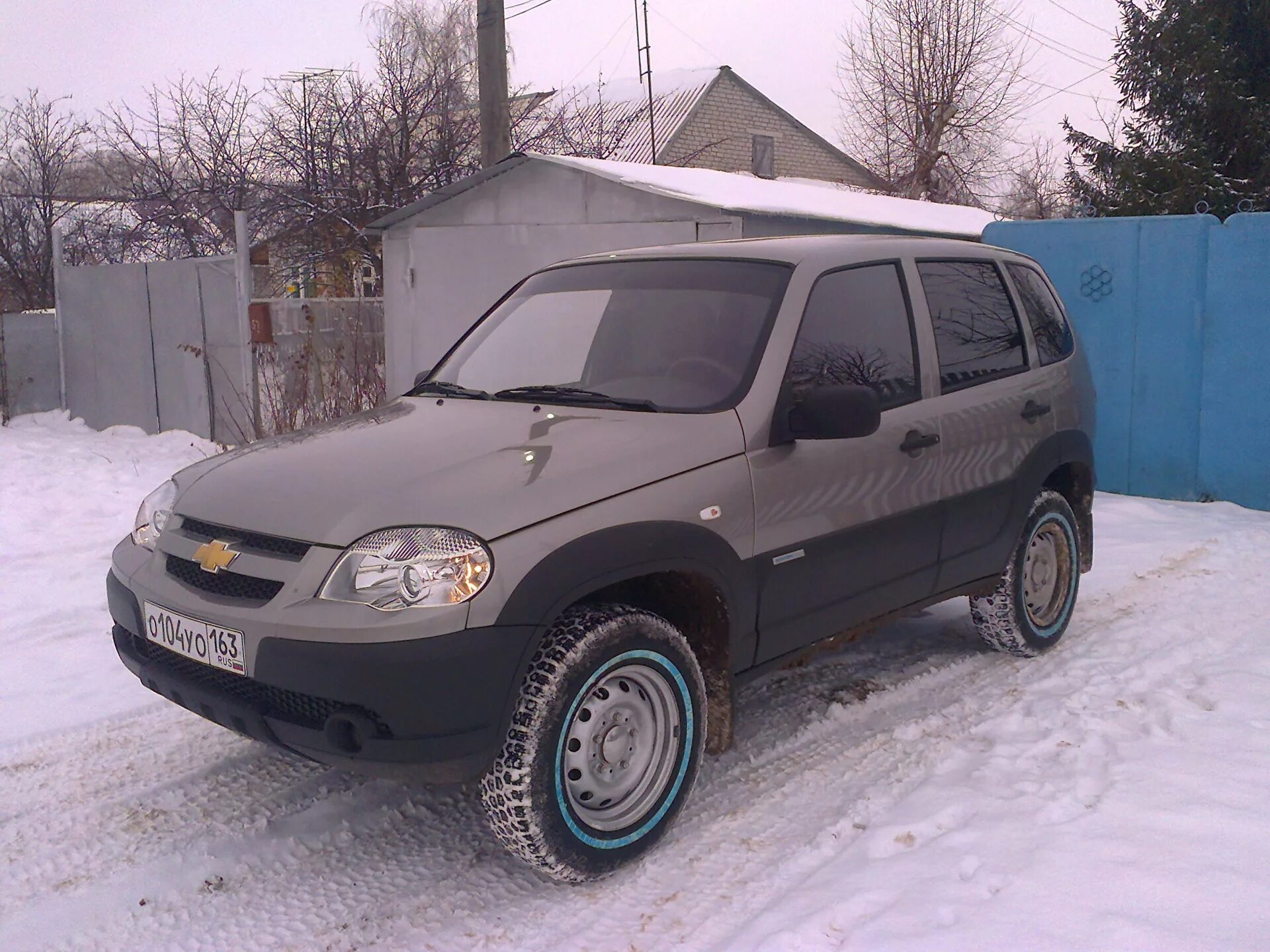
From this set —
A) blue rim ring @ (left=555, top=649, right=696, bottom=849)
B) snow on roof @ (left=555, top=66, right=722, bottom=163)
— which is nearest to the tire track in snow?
blue rim ring @ (left=555, top=649, right=696, bottom=849)

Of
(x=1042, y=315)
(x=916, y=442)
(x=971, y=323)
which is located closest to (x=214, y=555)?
(x=916, y=442)

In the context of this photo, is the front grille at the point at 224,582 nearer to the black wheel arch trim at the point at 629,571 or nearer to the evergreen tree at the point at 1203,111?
the black wheel arch trim at the point at 629,571

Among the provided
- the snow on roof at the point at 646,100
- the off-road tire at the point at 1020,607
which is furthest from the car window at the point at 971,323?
the snow on roof at the point at 646,100

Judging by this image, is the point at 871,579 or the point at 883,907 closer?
the point at 883,907

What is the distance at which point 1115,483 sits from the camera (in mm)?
8891

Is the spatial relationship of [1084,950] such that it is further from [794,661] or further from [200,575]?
[200,575]

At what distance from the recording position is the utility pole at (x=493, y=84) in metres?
11.8

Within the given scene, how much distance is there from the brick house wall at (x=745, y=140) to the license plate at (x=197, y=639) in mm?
27056

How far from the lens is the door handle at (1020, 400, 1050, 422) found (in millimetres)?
4809

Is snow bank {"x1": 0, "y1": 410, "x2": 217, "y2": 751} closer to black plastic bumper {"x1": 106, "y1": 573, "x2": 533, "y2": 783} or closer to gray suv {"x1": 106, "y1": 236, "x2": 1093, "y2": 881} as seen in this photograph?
gray suv {"x1": 106, "y1": 236, "x2": 1093, "y2": 881}

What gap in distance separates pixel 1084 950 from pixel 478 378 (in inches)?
110

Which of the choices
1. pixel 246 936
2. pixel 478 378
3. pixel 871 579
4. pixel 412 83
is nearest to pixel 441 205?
pixel 412 83

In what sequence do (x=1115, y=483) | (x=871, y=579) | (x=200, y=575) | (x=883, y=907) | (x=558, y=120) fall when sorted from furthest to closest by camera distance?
(x=558, y=120) → (x=1115, y=483) → (x=871, y=579) → (x=200, y=575) → (x=883, y=907)

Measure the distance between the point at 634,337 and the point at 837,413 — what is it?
92 centimetres
